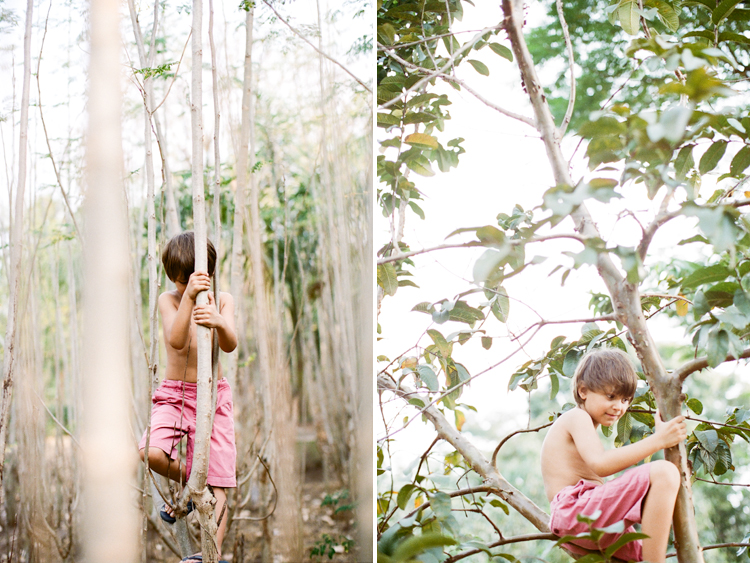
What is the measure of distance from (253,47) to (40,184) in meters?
0.58

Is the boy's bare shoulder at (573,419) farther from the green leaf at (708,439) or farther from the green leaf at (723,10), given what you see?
the green leaf at (723,10)

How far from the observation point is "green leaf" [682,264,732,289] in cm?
100

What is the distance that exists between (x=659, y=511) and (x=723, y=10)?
1001 mm

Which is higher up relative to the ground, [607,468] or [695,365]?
[695,365]

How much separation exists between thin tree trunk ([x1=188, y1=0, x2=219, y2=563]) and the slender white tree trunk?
0.64 ft

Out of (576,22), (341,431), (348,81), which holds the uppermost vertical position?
(576,22)

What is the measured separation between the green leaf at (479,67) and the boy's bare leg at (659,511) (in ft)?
3.26

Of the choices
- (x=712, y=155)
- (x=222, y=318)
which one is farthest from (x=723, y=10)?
(x=222, y=318)

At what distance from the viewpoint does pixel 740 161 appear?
1.17 meters

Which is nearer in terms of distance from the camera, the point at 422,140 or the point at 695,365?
the point at 695,365

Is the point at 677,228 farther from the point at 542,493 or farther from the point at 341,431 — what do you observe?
the point at 341,431

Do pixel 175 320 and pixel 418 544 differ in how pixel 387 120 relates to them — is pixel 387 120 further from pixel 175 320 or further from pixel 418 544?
pixel 418 544

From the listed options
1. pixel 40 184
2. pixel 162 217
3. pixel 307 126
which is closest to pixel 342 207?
pixel 307 126

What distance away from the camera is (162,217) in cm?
130
